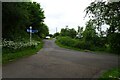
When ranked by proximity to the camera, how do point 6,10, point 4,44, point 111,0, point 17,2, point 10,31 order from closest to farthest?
point 111,0
point 4,44
point 6,10
point 17,2
point 10,31

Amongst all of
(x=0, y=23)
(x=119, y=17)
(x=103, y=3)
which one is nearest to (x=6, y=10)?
(x=0, y=23)

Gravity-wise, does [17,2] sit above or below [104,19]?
above

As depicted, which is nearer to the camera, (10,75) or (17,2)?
(10,75)

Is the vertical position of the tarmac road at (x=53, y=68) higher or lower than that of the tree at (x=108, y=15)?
lower

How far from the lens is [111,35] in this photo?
17109 millimetres

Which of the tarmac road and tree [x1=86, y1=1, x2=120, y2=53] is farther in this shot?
tree [x1=86, y1=1, x2=120, y2=53]

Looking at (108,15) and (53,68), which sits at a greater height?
(108,15)

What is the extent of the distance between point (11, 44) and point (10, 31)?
16.1ft

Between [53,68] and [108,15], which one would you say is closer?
[53,68]

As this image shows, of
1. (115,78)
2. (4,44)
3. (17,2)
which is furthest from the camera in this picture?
(17,2)

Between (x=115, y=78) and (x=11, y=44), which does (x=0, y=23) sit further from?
(x=115, y=78)

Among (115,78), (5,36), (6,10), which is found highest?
(6,10)

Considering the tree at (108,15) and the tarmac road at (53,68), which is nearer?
the tarmac road at (53,68)

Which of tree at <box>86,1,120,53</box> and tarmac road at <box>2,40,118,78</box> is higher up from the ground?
tree at <box>86,1,120,53</box>
